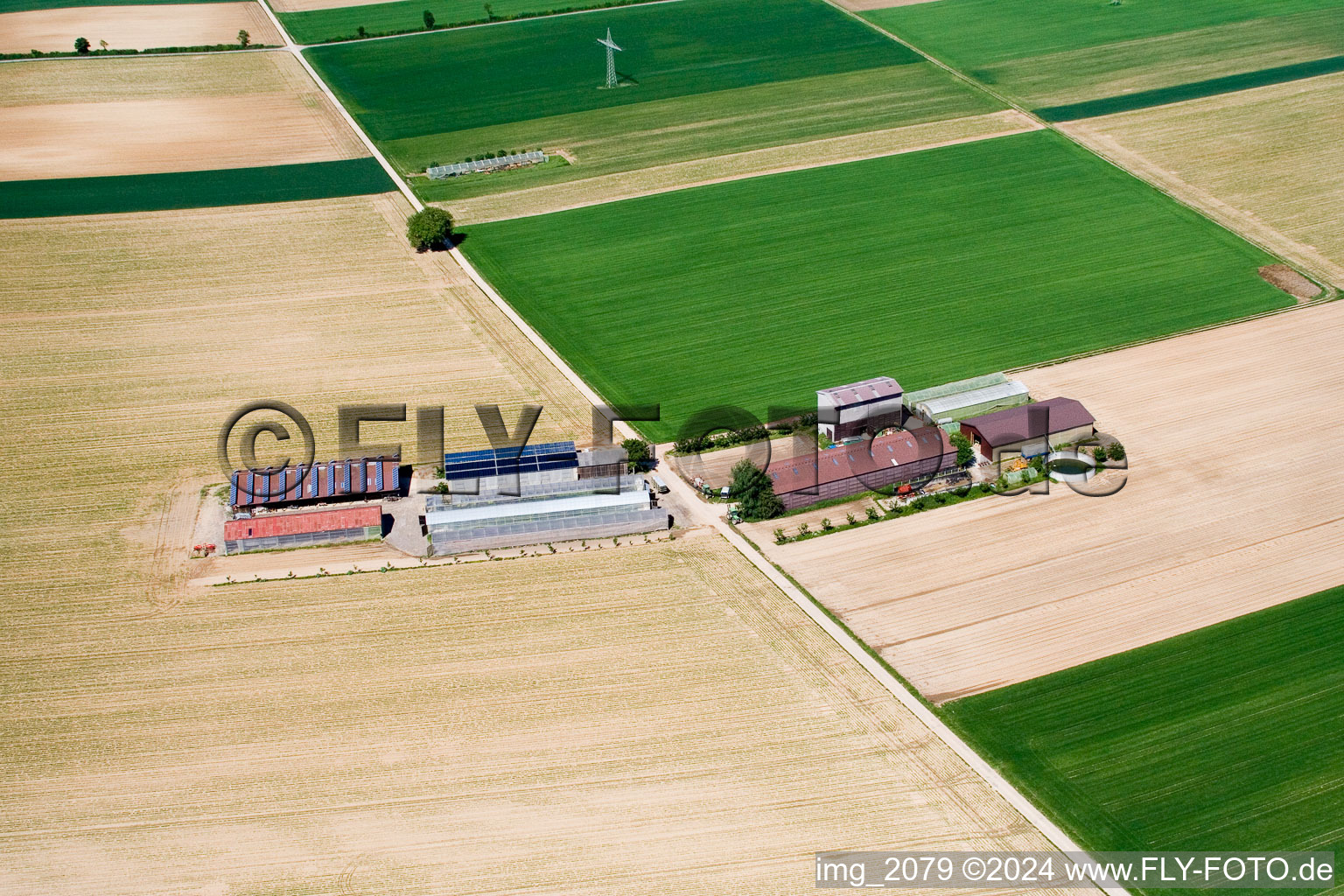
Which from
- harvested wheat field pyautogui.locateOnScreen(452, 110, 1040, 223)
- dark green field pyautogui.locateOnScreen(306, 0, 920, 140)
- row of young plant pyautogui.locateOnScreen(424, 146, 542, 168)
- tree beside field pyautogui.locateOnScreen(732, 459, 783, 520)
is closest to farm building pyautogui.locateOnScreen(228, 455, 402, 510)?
tree beside field pyautogui.locateOnScreen(732, 459, 783, 520)

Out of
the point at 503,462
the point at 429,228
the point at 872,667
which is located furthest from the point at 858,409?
the point at 429,228

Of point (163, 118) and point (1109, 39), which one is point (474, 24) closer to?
point (163, 118)

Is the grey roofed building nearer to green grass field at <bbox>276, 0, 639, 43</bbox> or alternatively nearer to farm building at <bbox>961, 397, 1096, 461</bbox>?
farm building at <bbox>961, 397, 1096, 461</bbox>

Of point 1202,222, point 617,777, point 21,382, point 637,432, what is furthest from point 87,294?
point 1202,222

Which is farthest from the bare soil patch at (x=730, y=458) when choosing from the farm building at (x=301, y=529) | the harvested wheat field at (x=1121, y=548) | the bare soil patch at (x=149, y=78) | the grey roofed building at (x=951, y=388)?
the bare soil patch at (x=149, y=78)

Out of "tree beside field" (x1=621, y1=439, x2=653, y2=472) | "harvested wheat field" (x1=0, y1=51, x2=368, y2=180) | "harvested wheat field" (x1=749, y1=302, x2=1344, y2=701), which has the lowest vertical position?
"harvested wheat field" (x1=749, y1=302, x2=1344, y2=701)

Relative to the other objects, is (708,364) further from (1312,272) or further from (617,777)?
(1312,272)
